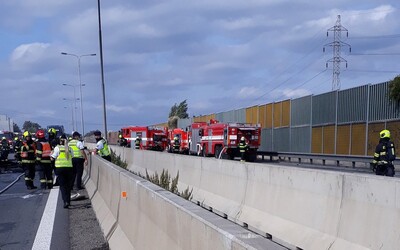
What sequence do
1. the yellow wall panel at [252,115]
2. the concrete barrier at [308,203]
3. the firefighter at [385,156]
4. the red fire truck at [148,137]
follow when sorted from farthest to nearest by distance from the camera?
1. the red fire truck at [148,137]
2. the yellow wall panel at [252,115]
3. the firefighter at [385,156]
4. the concrete barrier at [308,203]

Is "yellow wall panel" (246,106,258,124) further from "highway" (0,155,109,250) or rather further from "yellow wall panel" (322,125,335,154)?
"highway" (0,155,109,250)

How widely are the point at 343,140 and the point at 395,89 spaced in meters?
5.82

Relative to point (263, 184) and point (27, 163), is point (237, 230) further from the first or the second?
point (27, 163)

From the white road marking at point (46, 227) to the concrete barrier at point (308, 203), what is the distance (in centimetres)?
363

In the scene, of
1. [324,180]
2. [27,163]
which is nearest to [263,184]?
[324,180]

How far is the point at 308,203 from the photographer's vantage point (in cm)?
893

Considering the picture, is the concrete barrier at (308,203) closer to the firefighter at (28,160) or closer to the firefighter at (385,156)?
the firefighter at (385,156)

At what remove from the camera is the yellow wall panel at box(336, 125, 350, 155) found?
34625 millimetres

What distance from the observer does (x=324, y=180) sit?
8555 millimetres

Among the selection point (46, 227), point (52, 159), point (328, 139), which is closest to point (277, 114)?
point (328, 139)

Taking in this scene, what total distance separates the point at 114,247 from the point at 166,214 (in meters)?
2.84

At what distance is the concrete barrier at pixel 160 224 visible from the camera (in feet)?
12.8

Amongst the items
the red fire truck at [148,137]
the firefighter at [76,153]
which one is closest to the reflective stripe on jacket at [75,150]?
the firefighter at [76,153]

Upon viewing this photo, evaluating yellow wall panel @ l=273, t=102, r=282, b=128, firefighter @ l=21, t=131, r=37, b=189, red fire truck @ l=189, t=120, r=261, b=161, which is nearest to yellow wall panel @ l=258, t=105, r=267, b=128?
yellow wall panel @ l=273, t=102, r=282, b=128
